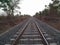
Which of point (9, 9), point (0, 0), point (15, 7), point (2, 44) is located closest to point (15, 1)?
point (15, 7)

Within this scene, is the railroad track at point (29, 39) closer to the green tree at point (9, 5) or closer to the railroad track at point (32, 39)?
the railroad track at point (32, 39)

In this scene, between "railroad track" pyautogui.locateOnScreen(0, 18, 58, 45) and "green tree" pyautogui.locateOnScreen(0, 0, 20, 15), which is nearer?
"railroad track" pyautogui.locateOnScreen(0, 18, 58, 45)

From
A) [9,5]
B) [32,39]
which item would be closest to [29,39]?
[32,39]

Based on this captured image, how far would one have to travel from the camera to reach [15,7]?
74.9 meters

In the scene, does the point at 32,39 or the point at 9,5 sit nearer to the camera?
the point at 32,39

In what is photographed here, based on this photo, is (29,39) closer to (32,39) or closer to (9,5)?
(32,39)

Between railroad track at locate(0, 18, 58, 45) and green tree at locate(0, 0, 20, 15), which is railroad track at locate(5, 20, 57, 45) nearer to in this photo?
railroad track at locate(0, 18, 58, 45)

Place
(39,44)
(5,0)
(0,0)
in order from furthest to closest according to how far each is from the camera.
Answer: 1. (5,0)
2. (0,0)
3. (39,44)

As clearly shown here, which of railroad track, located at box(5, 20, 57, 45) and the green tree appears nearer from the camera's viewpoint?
railroad track, located at box(5, 20, 57, 45)

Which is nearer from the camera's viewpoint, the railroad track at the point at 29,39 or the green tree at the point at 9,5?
the railroad track at the point at 29,39

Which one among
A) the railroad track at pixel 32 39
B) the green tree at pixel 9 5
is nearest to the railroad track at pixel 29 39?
the railroad track at pixel 32 39

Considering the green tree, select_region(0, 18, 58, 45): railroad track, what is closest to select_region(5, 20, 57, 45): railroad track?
select_region(0, 18, 58, 45): railroad track

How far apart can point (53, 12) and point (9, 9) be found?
17.1 metres

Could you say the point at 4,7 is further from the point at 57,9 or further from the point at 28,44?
the point at 28,44
